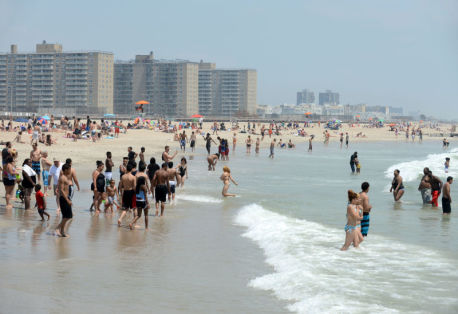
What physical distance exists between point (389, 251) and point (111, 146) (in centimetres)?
3019

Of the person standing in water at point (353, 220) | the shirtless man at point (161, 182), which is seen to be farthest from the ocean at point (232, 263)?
the shirtless man at point (161, 182)

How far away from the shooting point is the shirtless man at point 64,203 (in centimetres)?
1105

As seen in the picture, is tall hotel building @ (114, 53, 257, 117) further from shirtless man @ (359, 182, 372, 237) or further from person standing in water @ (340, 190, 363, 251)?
person standing in water @ (340, 190, 363, 251)

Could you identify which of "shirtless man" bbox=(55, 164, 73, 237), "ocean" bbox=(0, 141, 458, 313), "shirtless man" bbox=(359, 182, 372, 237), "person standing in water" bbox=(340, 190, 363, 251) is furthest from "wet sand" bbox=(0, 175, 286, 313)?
"shirtless man" bbox=(359, 182, 372, 237)

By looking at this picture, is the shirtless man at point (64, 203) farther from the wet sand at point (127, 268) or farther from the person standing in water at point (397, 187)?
the person standing in water at point (397, 187)

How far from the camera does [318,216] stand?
51.6ft

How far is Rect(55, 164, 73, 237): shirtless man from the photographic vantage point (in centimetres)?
1105

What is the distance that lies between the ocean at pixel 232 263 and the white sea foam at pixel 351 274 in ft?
0.06

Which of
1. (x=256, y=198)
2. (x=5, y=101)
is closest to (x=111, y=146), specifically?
(x=256, y=198)

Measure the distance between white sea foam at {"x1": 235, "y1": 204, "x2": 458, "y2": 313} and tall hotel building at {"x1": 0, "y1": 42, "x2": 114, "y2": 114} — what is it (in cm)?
13102

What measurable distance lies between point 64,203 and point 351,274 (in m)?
5.14

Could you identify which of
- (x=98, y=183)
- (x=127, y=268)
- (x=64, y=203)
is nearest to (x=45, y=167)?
(x=98, y=183)

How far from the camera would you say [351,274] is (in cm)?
949

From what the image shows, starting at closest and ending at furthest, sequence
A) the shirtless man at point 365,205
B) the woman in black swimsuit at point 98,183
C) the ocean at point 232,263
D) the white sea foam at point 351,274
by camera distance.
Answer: the ocean at point 232,263 < the white sea foam at point 351,274 < the shirtless man at point 365,205 < the woman in black swimsuit at point 98,183
